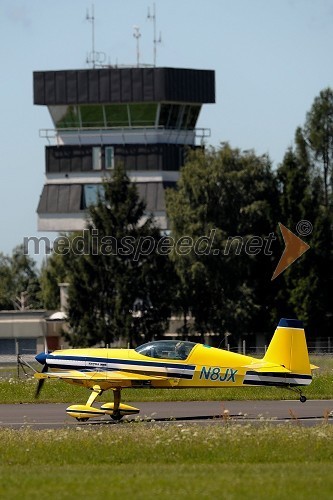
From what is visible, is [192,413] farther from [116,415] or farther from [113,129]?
[113,129]

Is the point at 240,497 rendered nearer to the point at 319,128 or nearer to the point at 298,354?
the point at 298,354

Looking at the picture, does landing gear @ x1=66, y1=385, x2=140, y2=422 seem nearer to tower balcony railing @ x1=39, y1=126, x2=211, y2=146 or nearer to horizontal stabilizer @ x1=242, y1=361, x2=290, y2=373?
horizontal stabilizer @ x1=242, y1=361, x2=290, y2=373

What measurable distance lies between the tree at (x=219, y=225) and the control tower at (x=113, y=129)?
24.4 feet

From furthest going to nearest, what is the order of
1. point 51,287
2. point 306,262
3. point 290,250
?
point 51,287, point 290,250, point 306,262

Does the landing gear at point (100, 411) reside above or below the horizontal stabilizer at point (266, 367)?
below

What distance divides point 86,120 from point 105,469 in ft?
205

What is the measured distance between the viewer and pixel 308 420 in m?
24.1

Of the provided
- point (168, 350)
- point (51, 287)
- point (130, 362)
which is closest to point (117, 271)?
point (51, 287)

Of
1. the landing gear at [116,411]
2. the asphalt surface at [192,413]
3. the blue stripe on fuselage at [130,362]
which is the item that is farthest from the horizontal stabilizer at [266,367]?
the landing gear at [116,411]

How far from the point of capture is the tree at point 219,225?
2650 inches

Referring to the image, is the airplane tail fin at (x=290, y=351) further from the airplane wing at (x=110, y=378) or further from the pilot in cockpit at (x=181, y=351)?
the airplane wing at (x=110, y=378)

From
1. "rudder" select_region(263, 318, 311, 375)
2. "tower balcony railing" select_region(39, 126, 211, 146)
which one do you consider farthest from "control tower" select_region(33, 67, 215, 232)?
"rudder" select_region(263, 318, 311, 375)

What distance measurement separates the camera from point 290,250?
234 ft

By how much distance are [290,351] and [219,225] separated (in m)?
43.1
